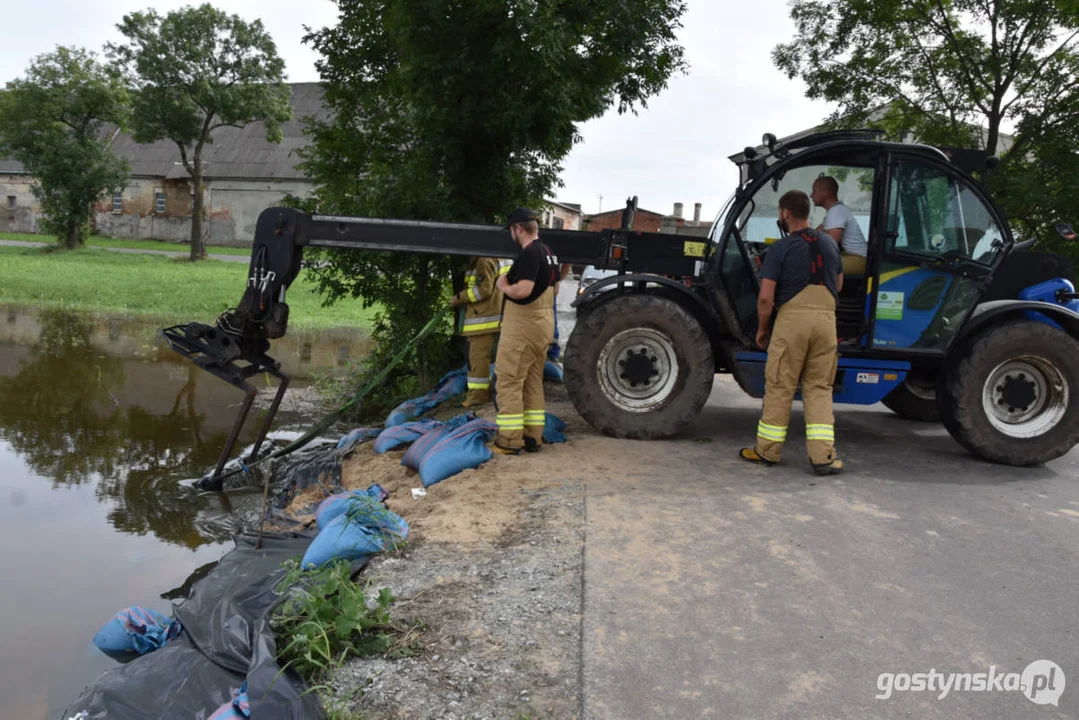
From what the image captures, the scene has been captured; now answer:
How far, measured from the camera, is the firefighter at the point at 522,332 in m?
6.08

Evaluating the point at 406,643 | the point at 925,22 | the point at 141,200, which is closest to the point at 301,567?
the point at 406,643

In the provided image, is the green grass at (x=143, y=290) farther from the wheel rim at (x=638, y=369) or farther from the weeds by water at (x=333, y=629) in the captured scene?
the weeds by water at (x=333, y=629)

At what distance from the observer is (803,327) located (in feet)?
19.1

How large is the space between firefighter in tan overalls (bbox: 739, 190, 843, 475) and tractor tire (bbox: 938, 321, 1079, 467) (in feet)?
3.90

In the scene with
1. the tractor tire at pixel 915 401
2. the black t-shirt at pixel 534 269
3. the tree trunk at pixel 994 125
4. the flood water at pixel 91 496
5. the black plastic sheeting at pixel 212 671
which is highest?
the tree trunk at pixel 994 125

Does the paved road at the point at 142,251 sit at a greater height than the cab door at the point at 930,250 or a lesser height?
lesser

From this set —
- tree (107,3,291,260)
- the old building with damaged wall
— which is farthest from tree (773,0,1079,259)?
the old building with damaged wall

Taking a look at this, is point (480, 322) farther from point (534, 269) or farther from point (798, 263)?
point (798, 263)

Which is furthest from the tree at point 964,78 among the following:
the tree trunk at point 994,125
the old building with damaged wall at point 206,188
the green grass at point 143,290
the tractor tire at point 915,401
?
the old building with damaged wall at point 206,188

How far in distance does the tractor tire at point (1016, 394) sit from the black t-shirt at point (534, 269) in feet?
10.7

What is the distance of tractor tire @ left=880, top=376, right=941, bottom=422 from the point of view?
820 cm

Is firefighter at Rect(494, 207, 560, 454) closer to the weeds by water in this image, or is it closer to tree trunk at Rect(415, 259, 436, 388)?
the weeds by water

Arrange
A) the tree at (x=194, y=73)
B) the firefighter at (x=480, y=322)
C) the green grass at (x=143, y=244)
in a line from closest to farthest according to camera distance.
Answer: the firefighter at (x=480, y=322) → the tree at (x=194, y=73) → the green grass at (x=143, y=244)

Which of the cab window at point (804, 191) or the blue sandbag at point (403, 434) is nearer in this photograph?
the cab window at point (804, 191)
